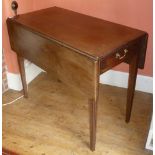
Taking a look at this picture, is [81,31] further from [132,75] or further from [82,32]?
[132,75]

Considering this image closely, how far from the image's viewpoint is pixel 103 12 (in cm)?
195

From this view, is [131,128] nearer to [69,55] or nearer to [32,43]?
[69,55]

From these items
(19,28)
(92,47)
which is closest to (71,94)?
(19,28)

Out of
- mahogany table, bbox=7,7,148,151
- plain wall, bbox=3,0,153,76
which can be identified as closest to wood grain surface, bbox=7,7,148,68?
mahogany table, bbox=7,7,148,151

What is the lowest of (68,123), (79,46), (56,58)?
(68,123)

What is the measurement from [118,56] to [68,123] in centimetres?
71

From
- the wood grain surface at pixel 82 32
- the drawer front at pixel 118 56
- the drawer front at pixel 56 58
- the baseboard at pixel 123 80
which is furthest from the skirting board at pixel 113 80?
the drawer front at pixel 118 56

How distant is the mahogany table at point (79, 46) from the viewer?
1332 mm

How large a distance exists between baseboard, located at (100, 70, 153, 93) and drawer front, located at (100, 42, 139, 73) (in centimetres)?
66

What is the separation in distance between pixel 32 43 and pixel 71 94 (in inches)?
26.7

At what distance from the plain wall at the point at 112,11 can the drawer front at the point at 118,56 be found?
0.47 metres

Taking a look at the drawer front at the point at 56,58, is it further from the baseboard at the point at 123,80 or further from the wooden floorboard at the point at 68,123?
the baseboard at the point at 123,80

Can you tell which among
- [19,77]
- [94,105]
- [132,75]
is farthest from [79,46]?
[19,77]

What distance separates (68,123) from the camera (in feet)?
6.11
